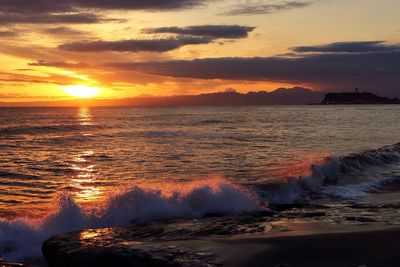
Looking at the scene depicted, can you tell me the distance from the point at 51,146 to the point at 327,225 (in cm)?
2981

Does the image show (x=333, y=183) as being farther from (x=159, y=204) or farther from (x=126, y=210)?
(x=126, y=210)

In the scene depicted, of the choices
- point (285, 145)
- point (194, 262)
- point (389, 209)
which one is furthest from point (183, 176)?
point (285, 145)

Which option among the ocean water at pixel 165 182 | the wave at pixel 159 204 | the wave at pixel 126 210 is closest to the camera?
the wave at pixel 126 210

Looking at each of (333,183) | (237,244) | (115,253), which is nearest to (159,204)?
(237,244)

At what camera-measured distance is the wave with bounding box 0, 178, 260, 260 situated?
988 cm

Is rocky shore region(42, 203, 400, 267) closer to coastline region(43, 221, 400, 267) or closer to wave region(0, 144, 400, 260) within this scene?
coastline region(43, 221, 400, 267)

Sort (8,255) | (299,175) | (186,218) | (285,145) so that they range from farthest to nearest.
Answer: (285,145)
(299,175)
(186,218)
(8,255)

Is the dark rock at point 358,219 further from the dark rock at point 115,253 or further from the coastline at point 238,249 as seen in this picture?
the dark rock at point 115,253

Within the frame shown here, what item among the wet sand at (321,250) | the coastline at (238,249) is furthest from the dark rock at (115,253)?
the wet sand at (321,250)

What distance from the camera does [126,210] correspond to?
11961 mm

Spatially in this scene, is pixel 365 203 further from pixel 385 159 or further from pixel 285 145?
pixel 285 145

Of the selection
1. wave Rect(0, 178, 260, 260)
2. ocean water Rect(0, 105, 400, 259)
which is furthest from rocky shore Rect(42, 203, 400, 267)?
ocean water Rect(0, 105, 400, 259)

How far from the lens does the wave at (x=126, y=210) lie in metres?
9.88

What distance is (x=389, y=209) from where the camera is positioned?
40.1 ft
